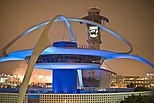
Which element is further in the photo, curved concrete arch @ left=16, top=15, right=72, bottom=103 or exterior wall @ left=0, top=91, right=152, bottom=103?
exterior wall @ left=0, top=91, right=152, bottom=103

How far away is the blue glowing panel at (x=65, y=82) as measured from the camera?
3753 cm

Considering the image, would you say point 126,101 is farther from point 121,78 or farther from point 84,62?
point 121,78

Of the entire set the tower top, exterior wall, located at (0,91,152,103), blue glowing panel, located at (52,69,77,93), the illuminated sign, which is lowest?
exterior wall, located at (0,91,152,103)

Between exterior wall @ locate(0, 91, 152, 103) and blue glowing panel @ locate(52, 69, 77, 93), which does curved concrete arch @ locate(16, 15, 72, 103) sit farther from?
blue glowing panel @ locate(52, 69, 77, 93)

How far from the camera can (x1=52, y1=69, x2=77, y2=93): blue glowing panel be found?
123 feet

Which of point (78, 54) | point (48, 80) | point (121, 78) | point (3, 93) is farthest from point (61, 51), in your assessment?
point (121, 78)

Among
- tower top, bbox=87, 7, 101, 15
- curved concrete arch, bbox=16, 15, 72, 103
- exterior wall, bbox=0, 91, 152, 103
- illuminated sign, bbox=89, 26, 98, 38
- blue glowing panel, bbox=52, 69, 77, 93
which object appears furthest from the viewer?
illuminated sign, bbox=89, 26, 98, 38

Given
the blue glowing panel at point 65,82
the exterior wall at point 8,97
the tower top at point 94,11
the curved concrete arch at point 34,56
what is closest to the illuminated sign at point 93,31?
the tower top at point 94,11

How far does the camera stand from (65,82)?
3756 centimetres

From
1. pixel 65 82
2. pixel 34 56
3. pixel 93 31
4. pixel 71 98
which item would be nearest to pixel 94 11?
pixel 93 31

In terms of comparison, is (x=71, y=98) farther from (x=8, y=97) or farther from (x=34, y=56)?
(x=8, y=97)

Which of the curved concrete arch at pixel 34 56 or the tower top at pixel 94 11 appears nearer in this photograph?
the curved concrete arch at pixel 34 56

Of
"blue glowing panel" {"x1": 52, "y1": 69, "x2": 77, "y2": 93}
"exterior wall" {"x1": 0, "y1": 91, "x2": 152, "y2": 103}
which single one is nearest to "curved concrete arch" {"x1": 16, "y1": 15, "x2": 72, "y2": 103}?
"exterior wall" {"x1": 0, "y1": 91, "x2": 152, "y2": 103}

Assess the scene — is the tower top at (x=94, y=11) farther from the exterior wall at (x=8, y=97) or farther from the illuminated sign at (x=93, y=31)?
the exterior wall at (x=8, y=97)
